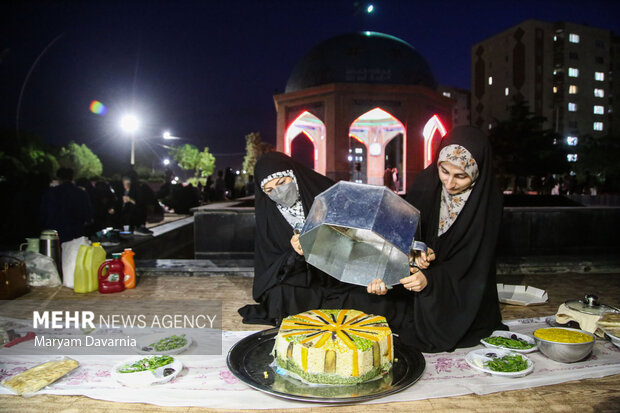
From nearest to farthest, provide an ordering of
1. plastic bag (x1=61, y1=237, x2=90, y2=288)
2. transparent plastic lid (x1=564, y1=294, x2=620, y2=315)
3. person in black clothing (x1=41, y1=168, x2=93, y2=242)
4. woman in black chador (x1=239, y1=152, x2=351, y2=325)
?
1. transparent plastic lid (x1=564, y1=294, x2=620, y2=315)
2. woman in black chador (x1=239, y1=152, x2=351, y2=325)
3. plastic bag (x1=61, y1=237, x2=90, y2=288)
4. person in black clothing (x1=41, y1=168, x2=93, y2=242)

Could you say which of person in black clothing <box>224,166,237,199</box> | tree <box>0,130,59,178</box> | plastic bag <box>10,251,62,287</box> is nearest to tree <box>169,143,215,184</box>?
tree <box>0,130,59,178</box>

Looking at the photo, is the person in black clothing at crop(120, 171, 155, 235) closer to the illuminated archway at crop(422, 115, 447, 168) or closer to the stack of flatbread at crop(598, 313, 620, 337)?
the stack of flatbread at crop(598, 313, 620, 337)

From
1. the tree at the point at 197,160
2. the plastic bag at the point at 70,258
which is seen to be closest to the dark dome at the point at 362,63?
the plastic bag at the point at 70,258

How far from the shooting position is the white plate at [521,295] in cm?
436

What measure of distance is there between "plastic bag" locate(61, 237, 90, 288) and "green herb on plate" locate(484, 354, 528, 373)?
452 centimetres

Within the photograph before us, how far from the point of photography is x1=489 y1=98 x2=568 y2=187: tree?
30.1m

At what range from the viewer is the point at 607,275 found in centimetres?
595

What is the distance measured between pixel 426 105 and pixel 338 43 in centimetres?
451

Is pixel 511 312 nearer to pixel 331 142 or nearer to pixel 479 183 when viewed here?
pixel 479 183

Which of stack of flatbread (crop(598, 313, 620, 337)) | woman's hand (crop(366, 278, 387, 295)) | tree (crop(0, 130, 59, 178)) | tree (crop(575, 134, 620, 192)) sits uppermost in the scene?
tree (crop(0, 130, 59, 178))

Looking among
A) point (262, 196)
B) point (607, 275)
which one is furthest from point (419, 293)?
point (607, 275)

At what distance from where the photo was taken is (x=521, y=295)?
454cm

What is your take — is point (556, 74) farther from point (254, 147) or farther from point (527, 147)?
point (254, 147)

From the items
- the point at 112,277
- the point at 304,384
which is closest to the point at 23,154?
the point at 112,277
